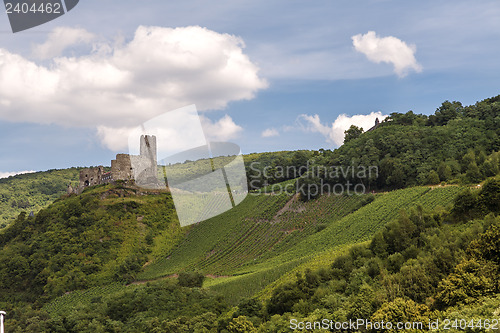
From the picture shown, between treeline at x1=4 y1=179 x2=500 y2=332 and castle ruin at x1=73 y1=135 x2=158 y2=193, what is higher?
castle ruin at x1=73 y1=135 x2=158 y2=193

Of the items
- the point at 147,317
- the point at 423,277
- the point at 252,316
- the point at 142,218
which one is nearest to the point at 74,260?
the point at 142,218

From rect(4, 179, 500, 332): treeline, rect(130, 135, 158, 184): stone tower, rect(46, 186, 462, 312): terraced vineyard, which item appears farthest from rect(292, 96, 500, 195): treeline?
rect(4, 179, 500, 332): treeline

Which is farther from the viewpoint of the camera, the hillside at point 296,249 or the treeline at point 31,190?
the treeline at point 31,190

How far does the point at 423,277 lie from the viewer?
2641 cm

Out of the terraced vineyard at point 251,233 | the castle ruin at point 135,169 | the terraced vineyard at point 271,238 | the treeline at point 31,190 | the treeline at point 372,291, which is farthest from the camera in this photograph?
the treeline at point 31,190

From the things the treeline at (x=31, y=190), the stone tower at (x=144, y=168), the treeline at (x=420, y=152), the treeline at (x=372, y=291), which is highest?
the treeline at (x=31, y=190)

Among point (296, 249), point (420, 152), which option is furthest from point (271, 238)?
point (420, 152)

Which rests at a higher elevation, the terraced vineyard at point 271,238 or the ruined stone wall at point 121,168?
A: the ruined stone wall at point 121,168

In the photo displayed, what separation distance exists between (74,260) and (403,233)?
42.5m

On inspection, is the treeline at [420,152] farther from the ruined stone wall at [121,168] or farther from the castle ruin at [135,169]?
the ruined stone wall at [121,168]

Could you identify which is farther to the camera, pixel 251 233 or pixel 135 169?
pixel 135 169

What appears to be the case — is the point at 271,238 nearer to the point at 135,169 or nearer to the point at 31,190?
the point at 135,169

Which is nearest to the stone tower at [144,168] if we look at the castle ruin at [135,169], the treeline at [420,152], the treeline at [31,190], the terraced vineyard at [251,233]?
the castle ruin at [135,169]

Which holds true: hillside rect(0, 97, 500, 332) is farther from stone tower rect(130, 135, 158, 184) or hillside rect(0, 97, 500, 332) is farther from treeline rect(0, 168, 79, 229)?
treeline rect(0, 168, 79, 229)
